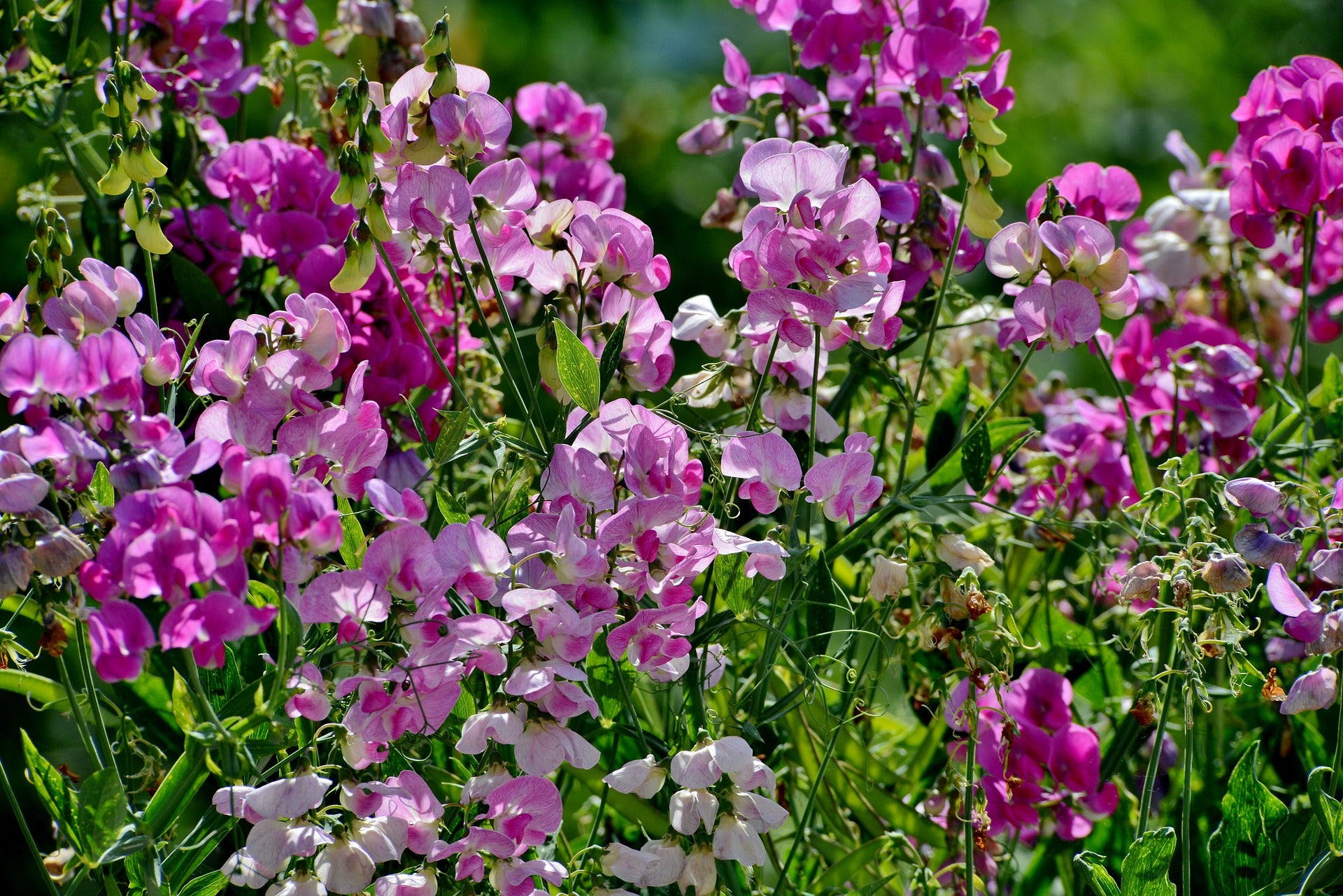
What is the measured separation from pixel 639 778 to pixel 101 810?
0.67 feet

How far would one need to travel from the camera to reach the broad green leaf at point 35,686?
0.61m

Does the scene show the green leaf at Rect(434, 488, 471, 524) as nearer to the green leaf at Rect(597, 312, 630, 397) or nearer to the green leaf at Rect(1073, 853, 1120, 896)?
the green leaf at Rect(597, 312, 630, 397)

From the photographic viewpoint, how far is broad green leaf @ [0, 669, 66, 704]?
0.61 meters

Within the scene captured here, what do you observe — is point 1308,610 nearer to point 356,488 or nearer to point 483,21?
point 356,488

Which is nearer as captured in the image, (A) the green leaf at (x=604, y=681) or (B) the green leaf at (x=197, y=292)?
(A) the green leaf at (x=604, y=681)

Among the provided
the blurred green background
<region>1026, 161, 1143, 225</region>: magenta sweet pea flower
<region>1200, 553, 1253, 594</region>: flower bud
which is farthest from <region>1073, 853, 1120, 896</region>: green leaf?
the blurred green background

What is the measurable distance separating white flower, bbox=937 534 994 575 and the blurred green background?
214 cm

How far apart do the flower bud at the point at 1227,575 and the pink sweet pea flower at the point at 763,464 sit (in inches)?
6.7

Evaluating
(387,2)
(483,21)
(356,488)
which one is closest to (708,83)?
(483,21)

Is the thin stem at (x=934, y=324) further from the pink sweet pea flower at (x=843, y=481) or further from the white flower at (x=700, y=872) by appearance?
the white flower at (x=700, y=872)

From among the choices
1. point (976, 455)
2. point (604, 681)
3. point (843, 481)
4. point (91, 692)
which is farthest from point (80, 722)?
point (976, 455)

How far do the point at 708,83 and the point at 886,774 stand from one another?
2.52 metres

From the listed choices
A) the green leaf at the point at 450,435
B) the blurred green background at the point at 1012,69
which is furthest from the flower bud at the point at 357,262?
the blurred green background at the point at 1012,69

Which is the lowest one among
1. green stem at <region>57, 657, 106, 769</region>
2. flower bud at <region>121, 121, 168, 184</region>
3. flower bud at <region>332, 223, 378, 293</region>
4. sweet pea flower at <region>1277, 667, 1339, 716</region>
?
green stem at <region>57, 657, 106, 769</region>
